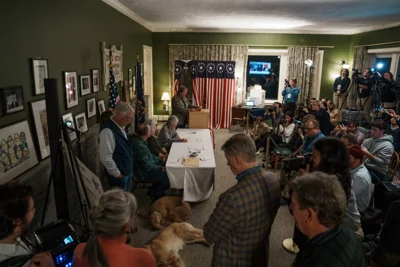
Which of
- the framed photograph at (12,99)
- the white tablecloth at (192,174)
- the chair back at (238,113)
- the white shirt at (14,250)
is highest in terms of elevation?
the framed photograph at (12,99)

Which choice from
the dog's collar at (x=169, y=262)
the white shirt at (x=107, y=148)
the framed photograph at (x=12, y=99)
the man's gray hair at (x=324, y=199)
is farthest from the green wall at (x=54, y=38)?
the man's gray hair at (x=324, y=199)

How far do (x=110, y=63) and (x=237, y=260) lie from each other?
3.62 m

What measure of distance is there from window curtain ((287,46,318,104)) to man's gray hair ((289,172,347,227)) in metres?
7.80

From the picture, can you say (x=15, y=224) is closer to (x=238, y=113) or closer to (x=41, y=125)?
(x=41, y=125)

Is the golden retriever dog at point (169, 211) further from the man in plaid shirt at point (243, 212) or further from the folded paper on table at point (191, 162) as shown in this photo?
the man in plaid shirt at point (243, 212)

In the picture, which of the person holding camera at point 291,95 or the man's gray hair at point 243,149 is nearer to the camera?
the man's gray hair at point 243,149

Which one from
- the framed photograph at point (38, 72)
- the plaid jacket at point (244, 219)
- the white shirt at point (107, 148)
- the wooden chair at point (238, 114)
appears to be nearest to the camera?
the plaid jacket at point (244, 219)

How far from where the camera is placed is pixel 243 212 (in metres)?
1.53

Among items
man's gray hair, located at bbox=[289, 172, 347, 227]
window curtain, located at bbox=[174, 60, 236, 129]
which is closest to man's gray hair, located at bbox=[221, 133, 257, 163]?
man's gray hair, located at bbox=[289, 172, 347, 227]

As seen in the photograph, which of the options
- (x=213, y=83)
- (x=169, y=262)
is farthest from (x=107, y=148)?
(x=213, y=83)

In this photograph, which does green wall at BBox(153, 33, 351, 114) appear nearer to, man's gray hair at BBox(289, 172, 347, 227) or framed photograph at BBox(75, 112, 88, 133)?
framed photograph at BBox(75, 112, 88, 133)

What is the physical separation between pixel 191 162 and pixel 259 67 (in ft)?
19.8

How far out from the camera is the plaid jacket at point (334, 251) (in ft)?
3.46

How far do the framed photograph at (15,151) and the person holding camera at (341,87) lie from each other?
24.9ft
